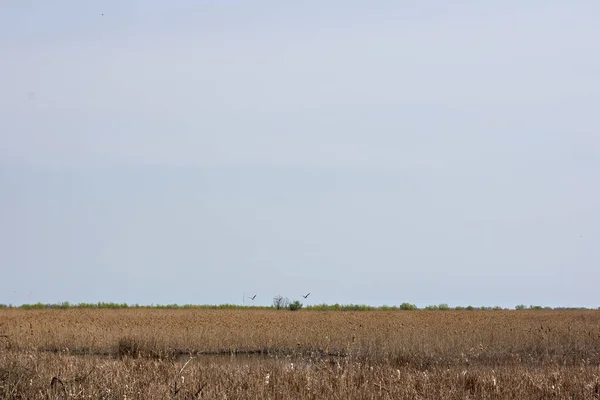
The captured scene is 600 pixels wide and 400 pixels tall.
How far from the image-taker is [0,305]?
181 feet

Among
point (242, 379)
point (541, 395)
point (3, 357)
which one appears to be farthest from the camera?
point (3, 357)

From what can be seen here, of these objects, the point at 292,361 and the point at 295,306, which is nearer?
the point at 292,361

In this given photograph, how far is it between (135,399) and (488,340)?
16.7 meters

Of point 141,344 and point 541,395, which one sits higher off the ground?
point 141,344

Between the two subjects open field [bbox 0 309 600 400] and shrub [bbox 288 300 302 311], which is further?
shrub [bbox 288 300 302 311]

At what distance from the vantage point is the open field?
32.8ft

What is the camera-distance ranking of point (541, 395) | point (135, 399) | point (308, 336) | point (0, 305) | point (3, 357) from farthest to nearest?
point (0, 305)
point (308, 336)
point (3, 357)
point (541, 395)
point (135, 399)

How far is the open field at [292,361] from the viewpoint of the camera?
1000cm

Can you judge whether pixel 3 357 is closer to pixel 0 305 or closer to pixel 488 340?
pixel 488 340

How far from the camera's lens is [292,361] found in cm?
1892

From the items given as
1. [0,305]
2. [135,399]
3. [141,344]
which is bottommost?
[135,399]

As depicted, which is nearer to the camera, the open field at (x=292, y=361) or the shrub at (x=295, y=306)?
the open field at (x=292, y=361)

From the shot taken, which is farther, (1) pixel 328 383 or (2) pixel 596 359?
(2) pixel 596 359

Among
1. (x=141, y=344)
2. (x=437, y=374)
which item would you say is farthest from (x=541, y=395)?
(x=141, y=344)
